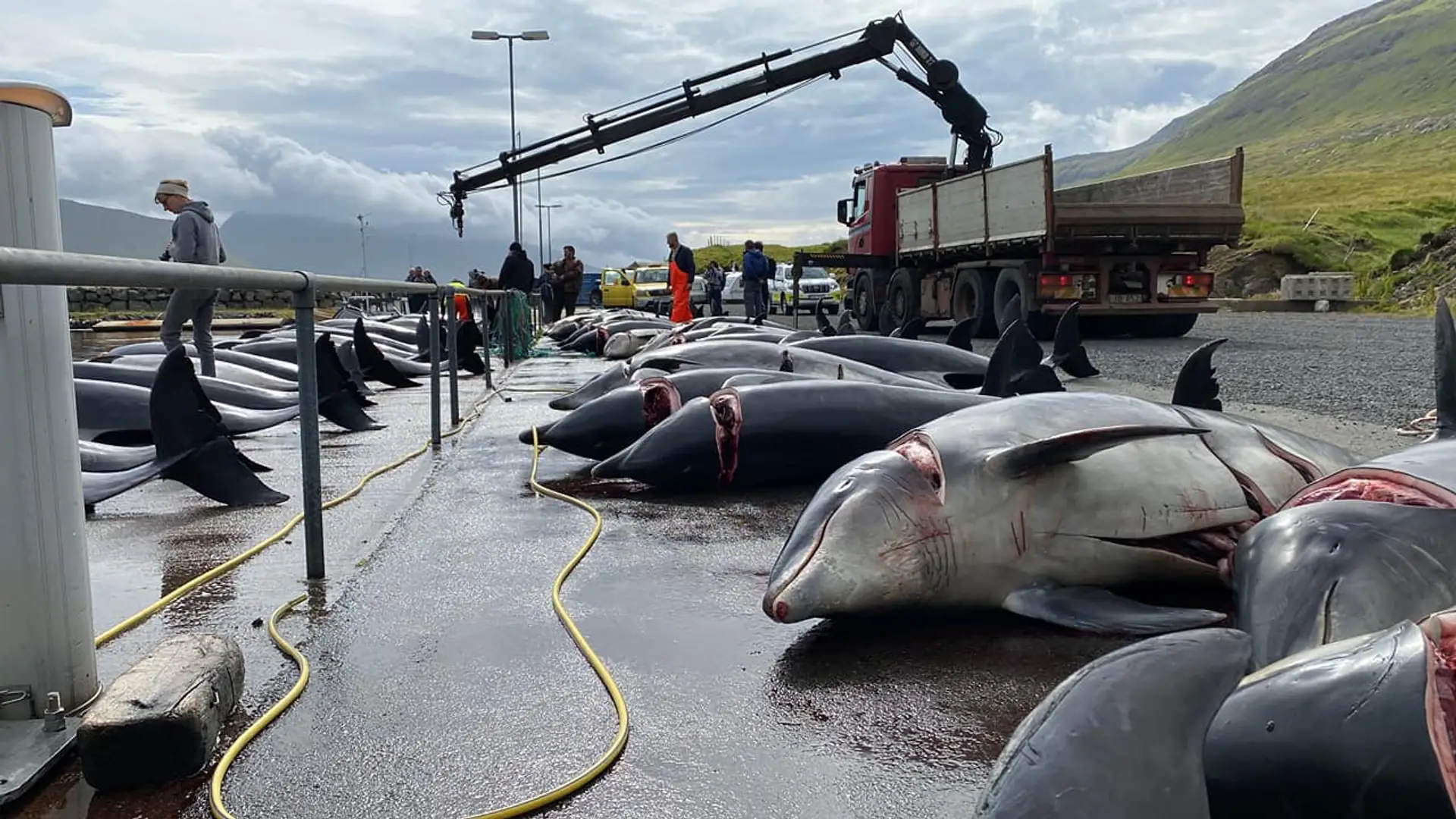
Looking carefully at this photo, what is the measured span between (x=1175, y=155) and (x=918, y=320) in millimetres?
210185

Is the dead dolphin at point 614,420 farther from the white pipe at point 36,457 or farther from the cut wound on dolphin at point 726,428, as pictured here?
the white pipe at point 36,457

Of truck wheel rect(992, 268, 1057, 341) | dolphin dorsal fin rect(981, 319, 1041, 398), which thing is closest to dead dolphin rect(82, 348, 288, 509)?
dolphin dorsal fin rect(981, 319, 1041, 398)

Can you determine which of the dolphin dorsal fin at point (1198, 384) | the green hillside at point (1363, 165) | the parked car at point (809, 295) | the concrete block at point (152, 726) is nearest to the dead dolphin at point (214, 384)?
the concrete block at point (152, 726)

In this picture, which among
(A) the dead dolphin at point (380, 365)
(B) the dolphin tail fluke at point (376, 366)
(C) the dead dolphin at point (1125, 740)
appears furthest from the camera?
(B) the dolphin tail fluke at point (376, 366)

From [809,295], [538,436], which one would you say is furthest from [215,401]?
[809,295]

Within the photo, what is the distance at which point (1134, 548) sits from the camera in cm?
352

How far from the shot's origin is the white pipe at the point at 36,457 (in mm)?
2473

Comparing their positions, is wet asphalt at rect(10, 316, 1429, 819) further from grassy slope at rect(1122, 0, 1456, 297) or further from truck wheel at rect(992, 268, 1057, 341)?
grassy slope at rect(1122, 0, 1456, 297)

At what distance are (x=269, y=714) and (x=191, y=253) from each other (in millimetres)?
7725

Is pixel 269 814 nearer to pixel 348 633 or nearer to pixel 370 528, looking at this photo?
pixel 348 633

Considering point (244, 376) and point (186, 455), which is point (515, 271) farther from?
point (186, 455)

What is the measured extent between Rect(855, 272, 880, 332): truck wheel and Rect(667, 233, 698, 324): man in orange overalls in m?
3.93

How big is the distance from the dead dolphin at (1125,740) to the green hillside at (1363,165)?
29665 millimetres

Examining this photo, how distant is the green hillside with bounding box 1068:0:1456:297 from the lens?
1716 inches
